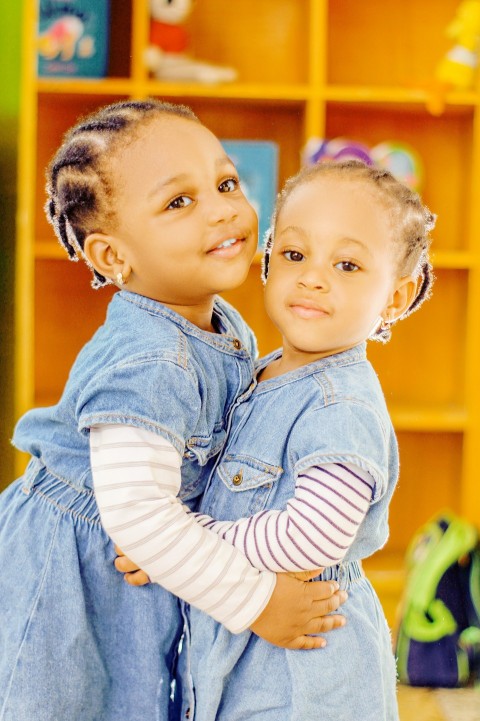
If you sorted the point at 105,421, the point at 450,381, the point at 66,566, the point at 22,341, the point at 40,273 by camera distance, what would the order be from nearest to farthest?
the point at 105,421
the point at 66,566
the point at 22,341
the point at 40,273
the point at 450,381

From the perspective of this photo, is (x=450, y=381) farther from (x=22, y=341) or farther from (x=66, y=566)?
(x=66, y=566)

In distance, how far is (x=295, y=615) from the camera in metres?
0.91

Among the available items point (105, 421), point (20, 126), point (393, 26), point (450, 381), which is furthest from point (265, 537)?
point (393, 26)

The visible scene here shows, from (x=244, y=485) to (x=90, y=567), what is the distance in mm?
212

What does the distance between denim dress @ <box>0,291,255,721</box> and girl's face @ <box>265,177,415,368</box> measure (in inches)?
4.2

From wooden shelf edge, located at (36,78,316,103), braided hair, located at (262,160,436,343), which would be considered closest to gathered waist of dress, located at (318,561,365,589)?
braided hair, located at (262,160,436,343)

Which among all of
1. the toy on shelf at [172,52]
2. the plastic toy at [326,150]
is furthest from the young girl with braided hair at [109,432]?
the toy on shelf at [172,52]

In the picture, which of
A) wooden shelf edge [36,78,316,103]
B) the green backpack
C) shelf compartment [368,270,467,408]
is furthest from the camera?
shelf compartment [368,270,467,408]

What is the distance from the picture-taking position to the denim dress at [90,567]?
938mm

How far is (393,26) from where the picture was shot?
109 inches

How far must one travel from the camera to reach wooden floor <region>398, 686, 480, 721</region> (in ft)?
6.40

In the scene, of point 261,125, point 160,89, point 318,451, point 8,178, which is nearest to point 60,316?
point 8,178

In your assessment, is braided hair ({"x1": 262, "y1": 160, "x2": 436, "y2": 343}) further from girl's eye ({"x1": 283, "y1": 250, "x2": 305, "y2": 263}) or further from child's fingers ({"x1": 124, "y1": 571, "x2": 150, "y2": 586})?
child's fingers ({"x1": 124, "y1": 571, "x2": 150, "y2": 586})

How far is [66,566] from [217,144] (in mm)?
525
